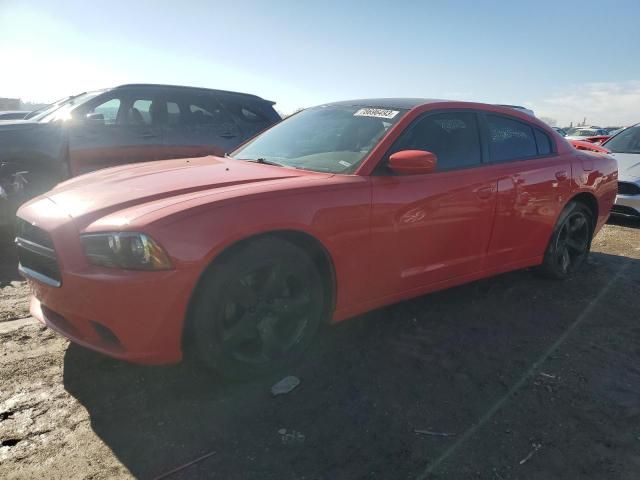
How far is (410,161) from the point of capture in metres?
2.94

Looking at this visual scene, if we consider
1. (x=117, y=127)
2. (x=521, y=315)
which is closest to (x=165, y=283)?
(x=521, y=315)

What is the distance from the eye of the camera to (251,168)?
3180 mm

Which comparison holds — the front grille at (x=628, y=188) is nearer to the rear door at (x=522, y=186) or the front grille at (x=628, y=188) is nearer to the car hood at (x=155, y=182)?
the rear door at (x=522, y=186)

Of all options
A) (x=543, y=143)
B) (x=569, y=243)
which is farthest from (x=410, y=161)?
(x=569, y=243)

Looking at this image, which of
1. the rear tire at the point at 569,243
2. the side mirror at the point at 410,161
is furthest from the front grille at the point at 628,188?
the side mirror at the point at 410,161

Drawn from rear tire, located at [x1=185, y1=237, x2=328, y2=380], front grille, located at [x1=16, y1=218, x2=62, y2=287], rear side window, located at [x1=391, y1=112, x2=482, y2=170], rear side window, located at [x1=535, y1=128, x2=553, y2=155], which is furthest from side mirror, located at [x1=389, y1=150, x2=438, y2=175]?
front grille, located at [x1=16, y1=218, x2=62, y2=287]

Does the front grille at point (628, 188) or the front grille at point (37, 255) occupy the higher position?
the front grille at point (37, 255)

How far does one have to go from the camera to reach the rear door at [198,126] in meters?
6.26

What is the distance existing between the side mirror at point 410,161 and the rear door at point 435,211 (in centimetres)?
11

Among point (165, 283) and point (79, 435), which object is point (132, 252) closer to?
point (165, 283)

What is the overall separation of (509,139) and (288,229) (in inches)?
90.2

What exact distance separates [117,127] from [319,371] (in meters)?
4.43

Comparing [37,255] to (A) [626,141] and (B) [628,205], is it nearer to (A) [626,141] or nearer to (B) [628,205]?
(B) [628,205]

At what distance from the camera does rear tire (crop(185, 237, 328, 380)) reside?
2414mm
